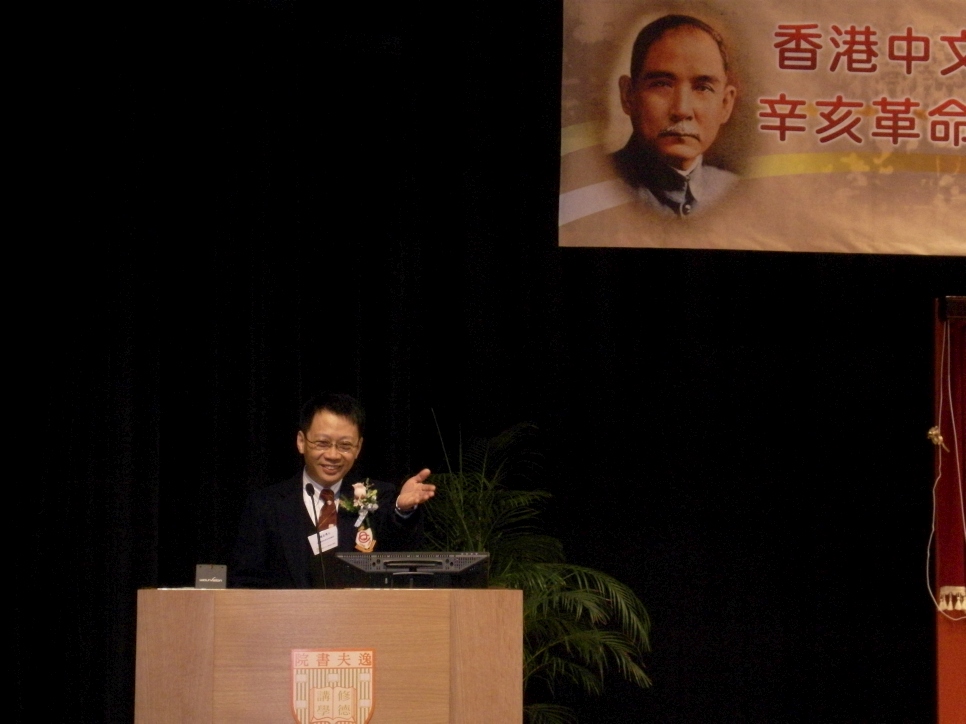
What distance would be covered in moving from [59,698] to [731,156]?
9.40 ft

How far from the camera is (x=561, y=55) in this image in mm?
4383

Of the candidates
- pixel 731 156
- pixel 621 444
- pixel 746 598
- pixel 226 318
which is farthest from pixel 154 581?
pixel 731 156

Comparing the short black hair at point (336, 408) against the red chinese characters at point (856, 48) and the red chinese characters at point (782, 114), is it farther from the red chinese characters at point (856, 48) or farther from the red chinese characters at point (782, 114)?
the red chinese characters at point (856, 48)

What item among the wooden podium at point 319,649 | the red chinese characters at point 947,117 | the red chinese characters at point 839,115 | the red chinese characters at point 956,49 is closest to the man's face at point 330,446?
the wooden podium at point 319,649

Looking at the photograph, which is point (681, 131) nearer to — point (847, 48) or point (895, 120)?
point (847, 48)

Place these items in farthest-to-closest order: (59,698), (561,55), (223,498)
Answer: (561,55)
(223,498)
(59,698)

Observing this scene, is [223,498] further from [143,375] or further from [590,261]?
[590,261]

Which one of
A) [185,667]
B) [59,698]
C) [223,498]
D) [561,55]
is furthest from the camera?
[561,55]

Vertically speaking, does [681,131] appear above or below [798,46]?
below

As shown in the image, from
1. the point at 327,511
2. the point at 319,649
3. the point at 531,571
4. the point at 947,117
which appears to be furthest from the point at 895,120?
the point at 319,649

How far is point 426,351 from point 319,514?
1.16m

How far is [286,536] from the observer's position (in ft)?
10.4

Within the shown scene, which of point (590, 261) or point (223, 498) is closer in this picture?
point (223, 498)

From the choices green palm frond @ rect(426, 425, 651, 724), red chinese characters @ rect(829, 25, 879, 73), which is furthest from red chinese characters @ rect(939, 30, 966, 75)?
green palm frond @ rect(426, 425, 651, 724)
